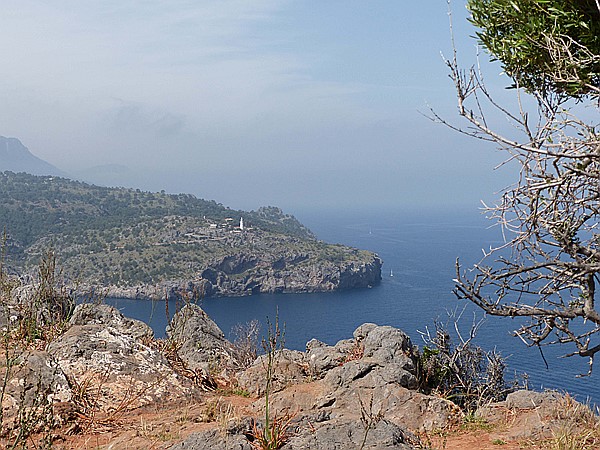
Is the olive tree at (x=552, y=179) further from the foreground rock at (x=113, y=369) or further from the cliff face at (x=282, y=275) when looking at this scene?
the cliff face at (x=282, y=275)

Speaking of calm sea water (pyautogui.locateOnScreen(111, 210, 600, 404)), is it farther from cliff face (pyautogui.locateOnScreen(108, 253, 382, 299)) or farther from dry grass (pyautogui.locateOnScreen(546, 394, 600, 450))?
dry grass (pyautogui.locateOnScreen(546, 394, 600, 450))

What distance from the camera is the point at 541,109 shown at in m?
4.70

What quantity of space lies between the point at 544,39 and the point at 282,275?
9269cm

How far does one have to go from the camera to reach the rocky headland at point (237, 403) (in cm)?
442

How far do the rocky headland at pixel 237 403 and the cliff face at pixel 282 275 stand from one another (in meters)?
84.6

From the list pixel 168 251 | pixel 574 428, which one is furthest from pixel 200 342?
pixel 168 251

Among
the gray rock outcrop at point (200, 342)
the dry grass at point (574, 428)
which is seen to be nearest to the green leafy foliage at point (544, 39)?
the dry grass at point (574, 428)

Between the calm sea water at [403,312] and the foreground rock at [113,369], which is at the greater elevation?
the foreground rock at [113,369]

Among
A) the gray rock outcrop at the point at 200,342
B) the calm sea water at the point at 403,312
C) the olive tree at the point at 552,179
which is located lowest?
the calm sea water at the point at 403,312

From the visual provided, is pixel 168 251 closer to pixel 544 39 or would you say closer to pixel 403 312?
pixel 403 312

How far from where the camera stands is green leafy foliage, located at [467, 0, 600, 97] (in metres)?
4.61

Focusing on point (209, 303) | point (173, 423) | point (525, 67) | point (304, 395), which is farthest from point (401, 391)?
point (209, 303)

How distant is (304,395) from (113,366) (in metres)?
2.33

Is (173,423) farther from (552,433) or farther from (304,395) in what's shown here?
(552,433)
